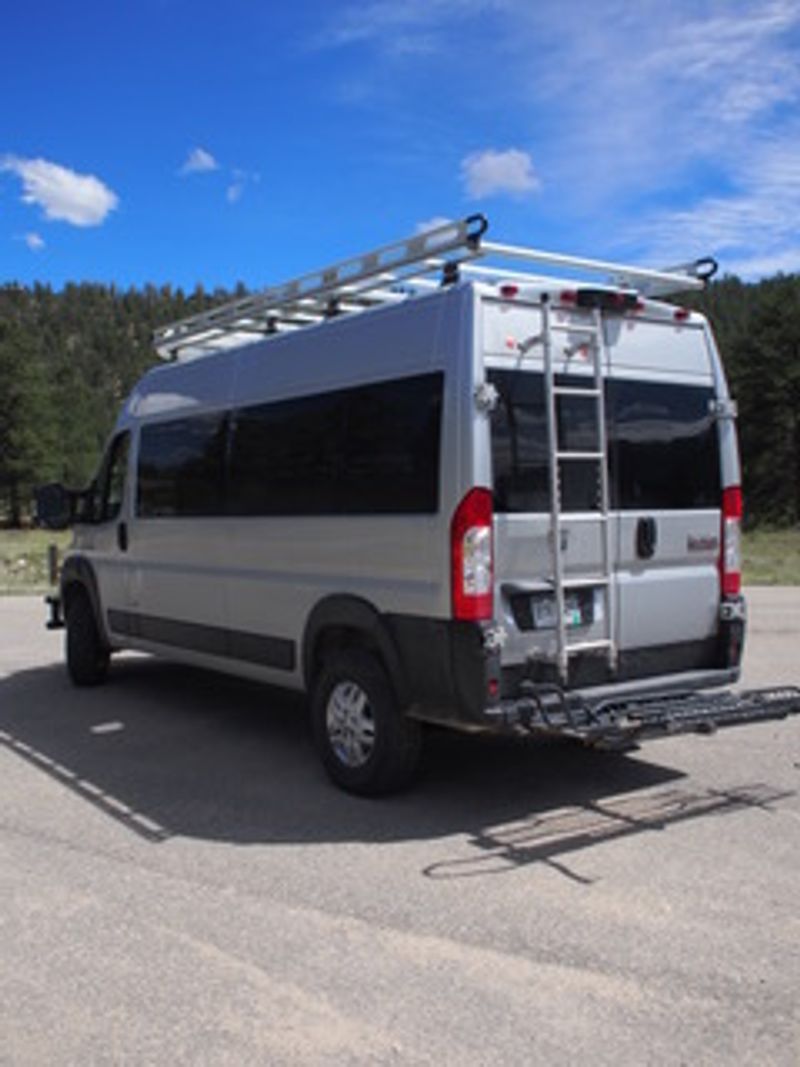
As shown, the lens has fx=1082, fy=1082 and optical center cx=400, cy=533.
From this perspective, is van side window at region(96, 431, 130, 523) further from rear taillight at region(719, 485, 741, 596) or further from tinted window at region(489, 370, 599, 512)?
rear taillight at region(719, 485, 741, 596)

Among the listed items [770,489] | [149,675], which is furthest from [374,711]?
[770,489]

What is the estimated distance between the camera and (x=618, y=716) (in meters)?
5.31

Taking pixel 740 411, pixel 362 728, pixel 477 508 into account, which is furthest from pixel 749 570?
pixel 740 411

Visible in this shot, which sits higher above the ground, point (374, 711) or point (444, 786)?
point (374, 711)

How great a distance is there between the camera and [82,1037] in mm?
3389

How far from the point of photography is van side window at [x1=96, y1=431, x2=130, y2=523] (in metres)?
8.89

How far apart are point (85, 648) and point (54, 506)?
129 centimetres

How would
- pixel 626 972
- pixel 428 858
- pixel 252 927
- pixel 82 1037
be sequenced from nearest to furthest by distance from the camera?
pixel 82 1037, pixel 626 972, pixel 252 927, pixel 428 858

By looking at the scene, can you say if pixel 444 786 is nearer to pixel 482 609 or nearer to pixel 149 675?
pixel 482 609

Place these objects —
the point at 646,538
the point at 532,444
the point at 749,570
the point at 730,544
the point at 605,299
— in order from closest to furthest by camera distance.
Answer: the point at 532,444, the point at 605,299, the point at 646,538, the point at 730,544, the point at 749,570

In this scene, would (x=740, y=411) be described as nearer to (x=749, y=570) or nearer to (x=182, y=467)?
(x=749, y=570)

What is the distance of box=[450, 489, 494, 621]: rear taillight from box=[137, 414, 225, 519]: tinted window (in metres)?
2.60

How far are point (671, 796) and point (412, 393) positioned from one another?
263cm

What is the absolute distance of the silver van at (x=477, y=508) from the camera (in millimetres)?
5340
